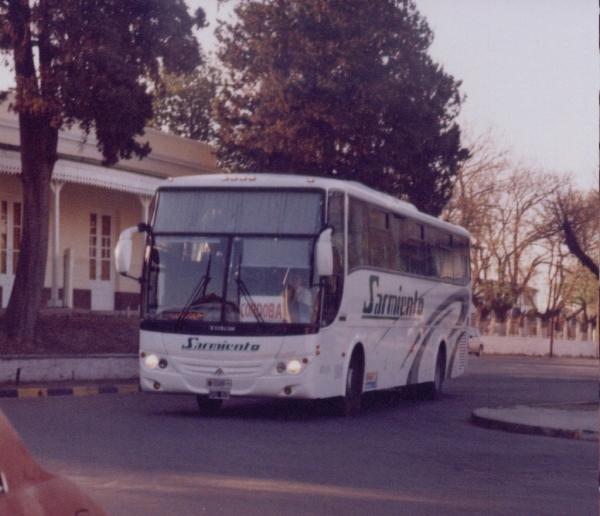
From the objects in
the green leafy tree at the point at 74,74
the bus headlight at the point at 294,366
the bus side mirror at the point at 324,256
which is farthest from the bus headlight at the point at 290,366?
the green leafy tree at the point at 74,74

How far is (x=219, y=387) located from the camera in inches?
604

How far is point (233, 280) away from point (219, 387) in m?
1.46

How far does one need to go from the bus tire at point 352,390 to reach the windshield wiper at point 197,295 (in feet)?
8.81

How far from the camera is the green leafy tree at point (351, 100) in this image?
37094 mm

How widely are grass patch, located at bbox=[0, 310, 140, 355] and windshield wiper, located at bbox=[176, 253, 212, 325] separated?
27.8ft

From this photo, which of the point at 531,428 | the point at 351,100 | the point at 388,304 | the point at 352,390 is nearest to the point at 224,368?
the point at 352,390

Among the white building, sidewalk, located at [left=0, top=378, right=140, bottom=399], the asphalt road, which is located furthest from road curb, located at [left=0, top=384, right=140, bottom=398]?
the white building

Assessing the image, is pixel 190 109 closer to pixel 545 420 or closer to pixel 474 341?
pixel 474 341

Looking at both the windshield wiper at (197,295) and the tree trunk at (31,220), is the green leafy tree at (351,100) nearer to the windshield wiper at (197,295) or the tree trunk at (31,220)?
the tree trunk at (31,220)

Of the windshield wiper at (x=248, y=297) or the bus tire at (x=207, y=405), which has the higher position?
the windshield wiper at (x=248, y=297)

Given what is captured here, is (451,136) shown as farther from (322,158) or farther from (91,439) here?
(91,439)

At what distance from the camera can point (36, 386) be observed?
20.6 metres

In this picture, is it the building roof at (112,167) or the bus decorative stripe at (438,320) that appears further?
the building roof at (112,167)

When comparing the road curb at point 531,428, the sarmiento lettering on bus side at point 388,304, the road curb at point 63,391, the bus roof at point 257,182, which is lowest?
the road curb at point 531,428
